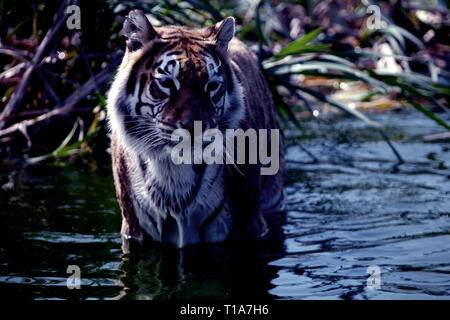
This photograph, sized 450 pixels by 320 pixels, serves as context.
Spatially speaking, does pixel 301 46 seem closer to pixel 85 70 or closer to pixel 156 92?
pixel 85 70

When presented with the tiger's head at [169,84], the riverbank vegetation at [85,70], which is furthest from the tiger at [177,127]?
the riverbank vegetation at [85,70]

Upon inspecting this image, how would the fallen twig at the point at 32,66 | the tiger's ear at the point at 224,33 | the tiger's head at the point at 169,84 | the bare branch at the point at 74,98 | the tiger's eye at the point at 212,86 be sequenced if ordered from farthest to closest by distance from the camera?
the fallen twig at the point at 32,66 → the bare branch at the point at 74,98 → the tiger's ear at the point at 224,33 → the tiger's eye at the point at 212,86 → the tiger's head at the point at 169,84

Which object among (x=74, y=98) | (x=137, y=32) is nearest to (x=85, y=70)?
(x=74, y=98)

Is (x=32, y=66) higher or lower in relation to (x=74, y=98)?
higher

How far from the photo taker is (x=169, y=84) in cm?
410

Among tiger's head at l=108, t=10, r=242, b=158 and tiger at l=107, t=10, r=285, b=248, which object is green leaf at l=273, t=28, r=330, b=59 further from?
tiger's head at l=108, t=10, r=242, b=158

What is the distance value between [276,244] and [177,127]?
132 centimetres

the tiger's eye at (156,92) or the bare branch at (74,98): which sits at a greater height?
the bare branch at (74,98)

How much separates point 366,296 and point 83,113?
3983 mm

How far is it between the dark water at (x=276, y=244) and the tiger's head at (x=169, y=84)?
779 mm

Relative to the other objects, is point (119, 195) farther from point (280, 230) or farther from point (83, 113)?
point (83, 113)

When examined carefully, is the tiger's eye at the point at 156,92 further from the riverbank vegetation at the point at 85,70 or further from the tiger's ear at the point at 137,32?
the riverbank vegetation at the point at 85,70

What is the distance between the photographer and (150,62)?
430 cm

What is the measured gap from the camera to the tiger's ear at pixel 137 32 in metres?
4.28
